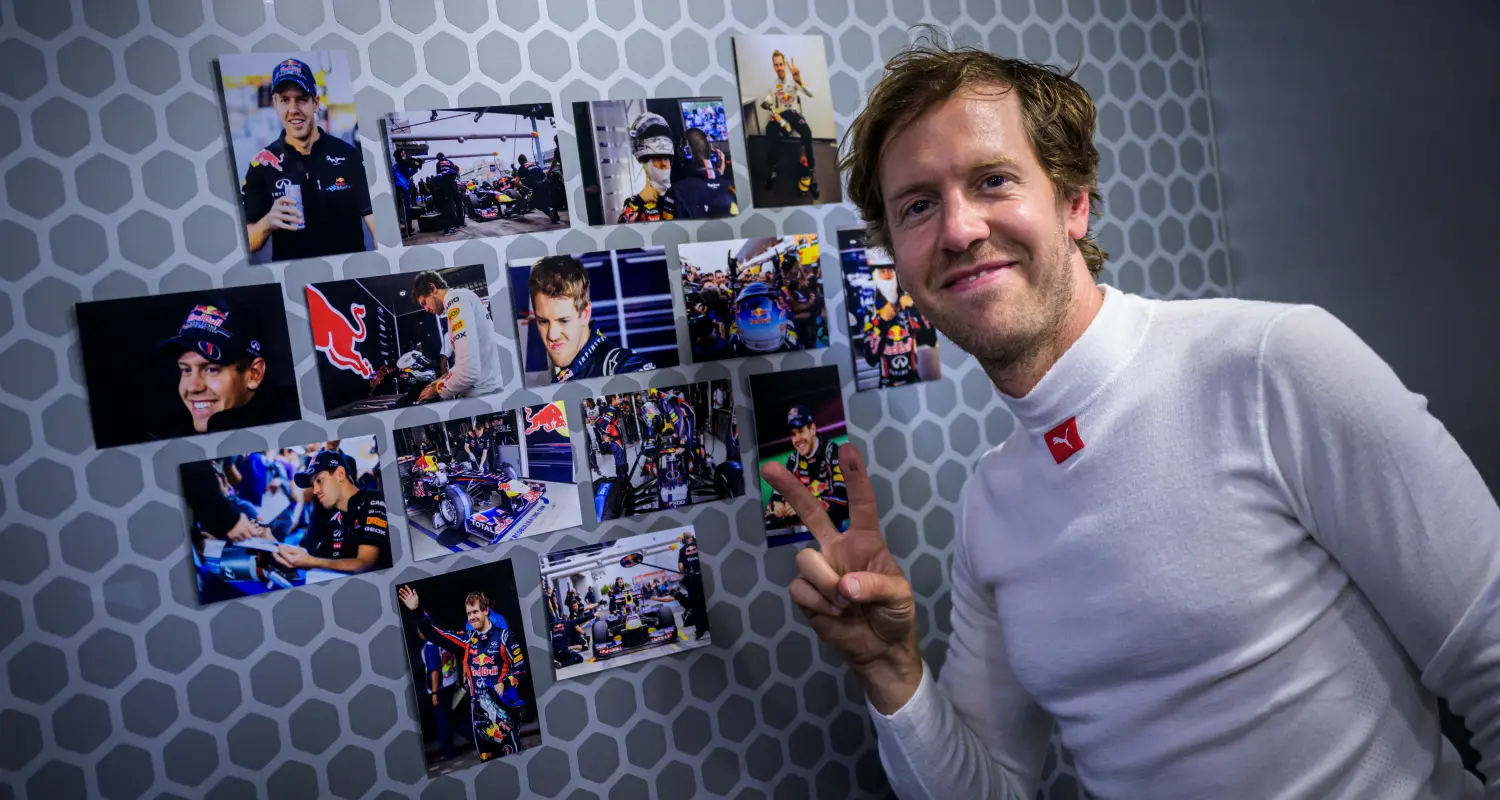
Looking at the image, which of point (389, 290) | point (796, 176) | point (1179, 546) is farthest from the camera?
point (796, 176)

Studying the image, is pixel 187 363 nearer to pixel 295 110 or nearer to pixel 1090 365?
pixel 295 110

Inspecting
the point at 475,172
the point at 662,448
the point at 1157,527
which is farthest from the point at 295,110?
the point at 1157,527

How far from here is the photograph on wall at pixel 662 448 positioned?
1.24 m

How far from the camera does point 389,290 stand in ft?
3.80

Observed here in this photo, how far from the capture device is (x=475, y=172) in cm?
119

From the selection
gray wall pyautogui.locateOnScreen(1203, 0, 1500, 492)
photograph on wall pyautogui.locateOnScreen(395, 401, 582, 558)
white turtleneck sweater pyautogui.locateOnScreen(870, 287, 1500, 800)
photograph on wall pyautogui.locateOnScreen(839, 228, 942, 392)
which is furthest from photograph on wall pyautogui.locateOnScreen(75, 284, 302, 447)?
gray wall pyautogui.locateOnScreen(1203, 0, 1500, 492)

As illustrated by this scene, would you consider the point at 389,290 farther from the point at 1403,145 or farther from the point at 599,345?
the point at 1403,145

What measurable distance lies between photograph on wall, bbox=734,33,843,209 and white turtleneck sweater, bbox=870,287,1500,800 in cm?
48

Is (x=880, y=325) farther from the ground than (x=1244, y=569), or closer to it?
farther from the ground

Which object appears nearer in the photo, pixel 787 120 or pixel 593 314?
pixel 593 314

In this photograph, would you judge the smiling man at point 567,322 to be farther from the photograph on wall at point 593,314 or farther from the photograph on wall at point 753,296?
the photograph on wall at point 753,296

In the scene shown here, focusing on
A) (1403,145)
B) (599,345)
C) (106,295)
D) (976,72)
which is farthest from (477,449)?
(1403,145)

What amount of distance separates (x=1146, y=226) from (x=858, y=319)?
593 millimetres

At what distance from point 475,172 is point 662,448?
0.46 metres
